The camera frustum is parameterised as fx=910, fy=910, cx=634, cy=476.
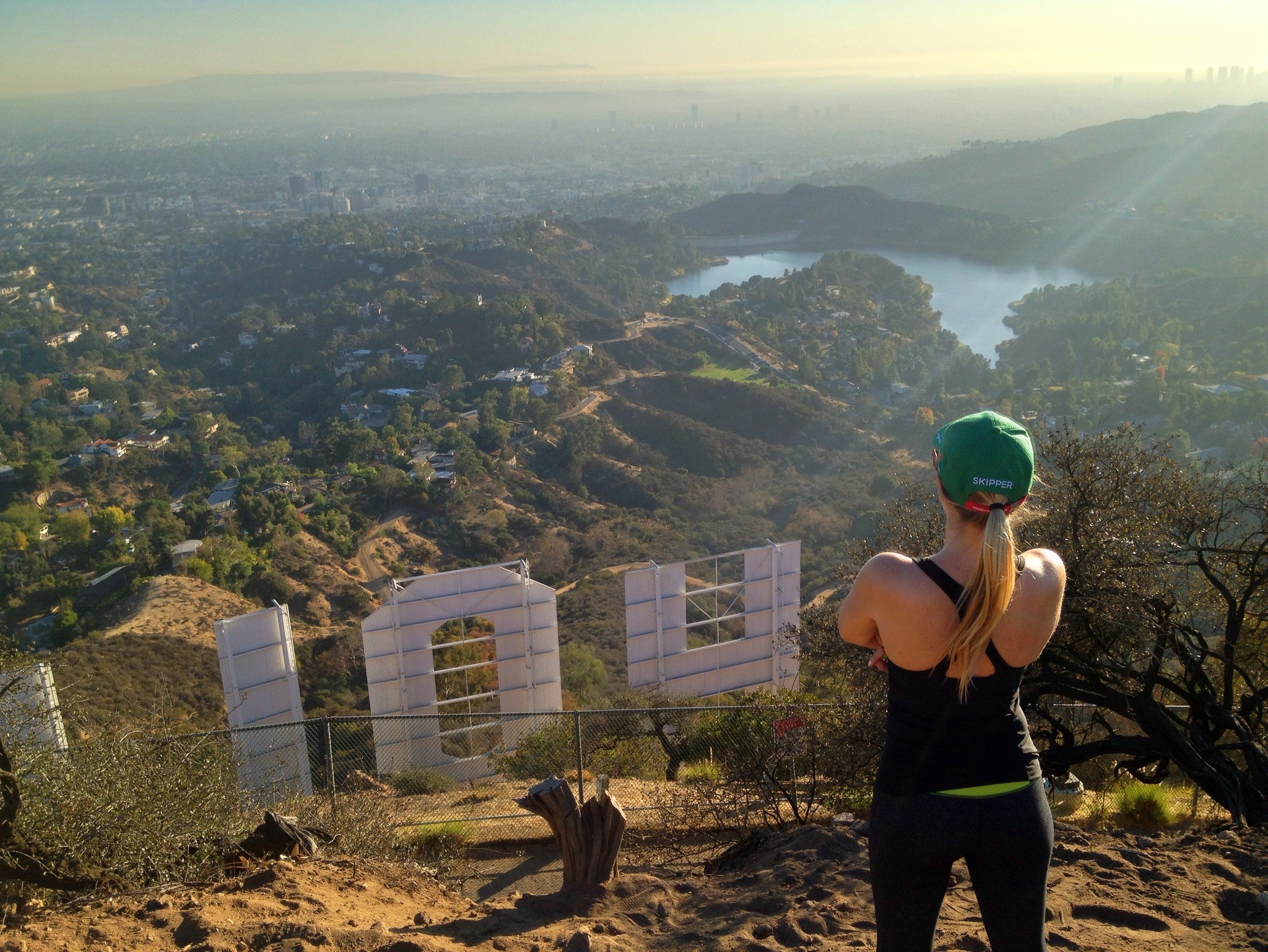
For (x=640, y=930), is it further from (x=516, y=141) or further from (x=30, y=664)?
(x=516, y=141)

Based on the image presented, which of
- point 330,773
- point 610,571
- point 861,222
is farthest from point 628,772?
point 861,222

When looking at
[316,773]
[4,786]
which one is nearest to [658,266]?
[316,773]

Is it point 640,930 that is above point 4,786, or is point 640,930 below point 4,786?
below

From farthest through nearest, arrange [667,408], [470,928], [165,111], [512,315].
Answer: [165,111] → [512,315] → [667,408] → [470,928]

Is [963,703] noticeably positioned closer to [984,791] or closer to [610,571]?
[984,791]

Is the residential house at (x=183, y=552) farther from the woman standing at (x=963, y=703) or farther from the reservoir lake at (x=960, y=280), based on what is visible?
the reservoir lake at (x=960, y=280)
